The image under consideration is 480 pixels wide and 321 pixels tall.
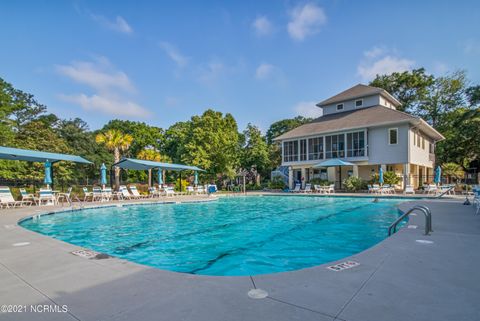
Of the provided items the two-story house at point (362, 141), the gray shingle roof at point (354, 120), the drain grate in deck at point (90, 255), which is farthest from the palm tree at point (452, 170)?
the drain grate in deck at point (90, 255)

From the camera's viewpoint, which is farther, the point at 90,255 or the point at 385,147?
the point at 385,147

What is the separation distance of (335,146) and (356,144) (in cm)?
187

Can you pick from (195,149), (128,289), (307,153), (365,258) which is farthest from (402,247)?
(195,149)

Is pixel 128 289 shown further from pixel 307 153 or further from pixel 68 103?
pixel 68 103

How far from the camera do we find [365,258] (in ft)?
12.3

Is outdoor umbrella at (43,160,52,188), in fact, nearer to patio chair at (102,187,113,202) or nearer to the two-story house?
patio chair at (102,187,113,202)

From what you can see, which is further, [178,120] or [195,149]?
[178,120]

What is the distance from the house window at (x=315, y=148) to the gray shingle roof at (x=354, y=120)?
3.38 feet

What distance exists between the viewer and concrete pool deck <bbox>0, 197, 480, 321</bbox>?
7.16 ft

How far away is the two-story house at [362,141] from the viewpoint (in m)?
20.1

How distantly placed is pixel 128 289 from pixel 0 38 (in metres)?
16.6

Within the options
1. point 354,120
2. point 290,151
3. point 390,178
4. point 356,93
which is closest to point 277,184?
point 290,151

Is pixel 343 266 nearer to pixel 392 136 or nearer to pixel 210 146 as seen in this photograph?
pixel 392 136

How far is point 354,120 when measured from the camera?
883 inches
